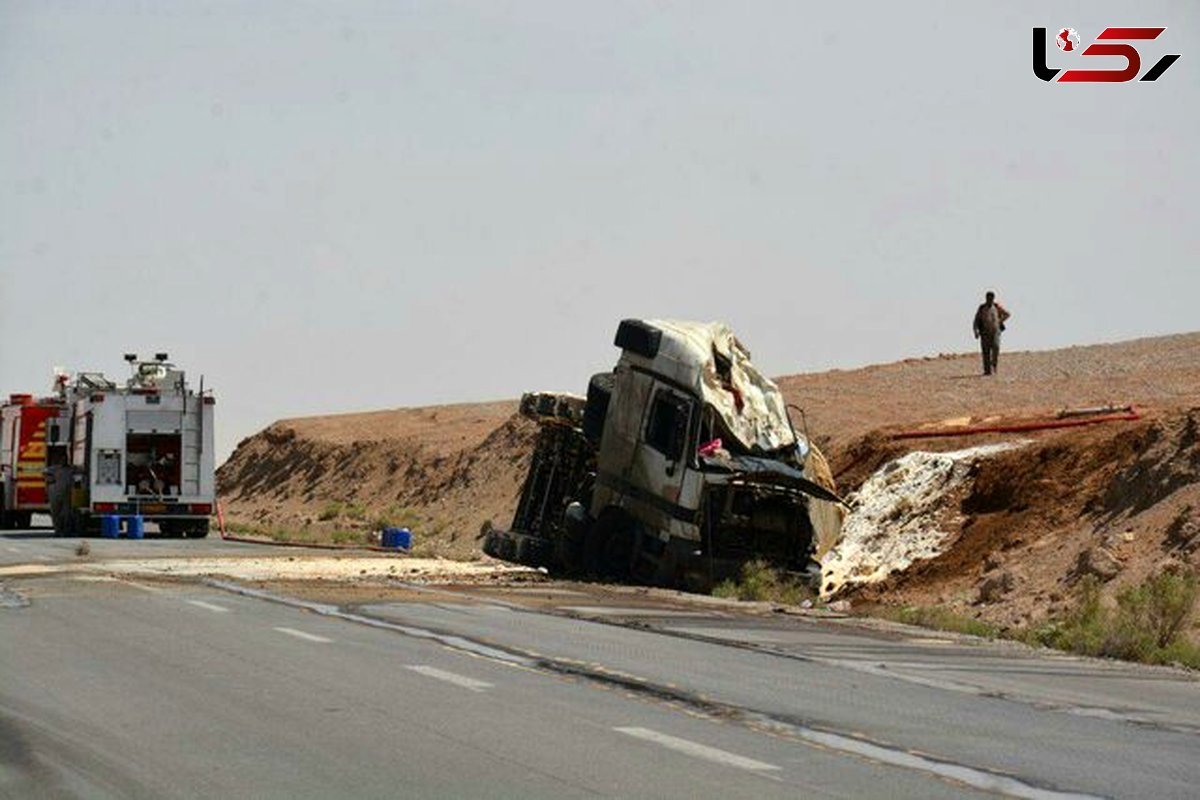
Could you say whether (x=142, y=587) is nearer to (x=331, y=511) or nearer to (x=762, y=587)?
(x=762, y=587)

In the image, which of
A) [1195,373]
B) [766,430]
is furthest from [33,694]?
[1195,373]

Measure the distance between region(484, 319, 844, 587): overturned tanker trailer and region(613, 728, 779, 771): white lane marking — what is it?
14012 mm

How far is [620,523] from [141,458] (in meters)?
20.3

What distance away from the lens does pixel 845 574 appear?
28.7 m

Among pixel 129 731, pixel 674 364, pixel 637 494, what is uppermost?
pixel 674 364

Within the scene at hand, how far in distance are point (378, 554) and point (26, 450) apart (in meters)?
15.6

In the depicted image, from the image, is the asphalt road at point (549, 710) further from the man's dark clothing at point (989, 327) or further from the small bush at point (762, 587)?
the man's dark clothing at point (989, 327)

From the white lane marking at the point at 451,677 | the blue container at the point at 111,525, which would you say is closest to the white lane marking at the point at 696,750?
the white lane marking at the point at 451,677

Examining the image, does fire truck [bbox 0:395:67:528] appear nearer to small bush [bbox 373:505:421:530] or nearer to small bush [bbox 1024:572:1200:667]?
small bush [bbox 373:505:421:530]

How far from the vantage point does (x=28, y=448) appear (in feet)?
165

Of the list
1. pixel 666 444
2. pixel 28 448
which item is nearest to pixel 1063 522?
pixel 666 444

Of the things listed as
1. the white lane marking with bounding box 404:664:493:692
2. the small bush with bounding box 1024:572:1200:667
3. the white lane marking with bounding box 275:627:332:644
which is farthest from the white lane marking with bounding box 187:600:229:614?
the small bush with bounding box 1024:572:1200:667

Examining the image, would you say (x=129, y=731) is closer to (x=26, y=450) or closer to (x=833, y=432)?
(x=833, y=432)

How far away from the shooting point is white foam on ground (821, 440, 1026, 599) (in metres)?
28.7
